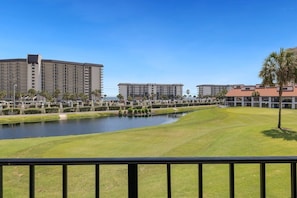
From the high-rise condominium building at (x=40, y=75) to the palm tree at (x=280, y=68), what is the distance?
109966 millimetres

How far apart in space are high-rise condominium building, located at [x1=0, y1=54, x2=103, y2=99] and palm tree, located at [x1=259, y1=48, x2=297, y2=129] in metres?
110

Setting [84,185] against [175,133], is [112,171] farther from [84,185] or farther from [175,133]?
[175,133]

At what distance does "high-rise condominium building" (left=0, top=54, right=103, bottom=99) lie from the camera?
383 feet

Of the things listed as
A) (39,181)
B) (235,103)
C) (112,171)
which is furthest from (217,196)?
(235,103)

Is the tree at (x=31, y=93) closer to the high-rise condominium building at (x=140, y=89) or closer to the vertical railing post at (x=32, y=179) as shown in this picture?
the high-rise condominium building at (x=140, y=89)

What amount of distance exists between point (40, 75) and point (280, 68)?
119 m

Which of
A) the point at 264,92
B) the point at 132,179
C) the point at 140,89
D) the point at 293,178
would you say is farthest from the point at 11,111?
the point at 140,89

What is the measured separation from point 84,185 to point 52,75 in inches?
4975

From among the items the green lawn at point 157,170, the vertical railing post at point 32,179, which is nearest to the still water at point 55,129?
the green lawn at point 157,170

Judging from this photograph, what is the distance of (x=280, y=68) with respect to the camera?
17094 mm

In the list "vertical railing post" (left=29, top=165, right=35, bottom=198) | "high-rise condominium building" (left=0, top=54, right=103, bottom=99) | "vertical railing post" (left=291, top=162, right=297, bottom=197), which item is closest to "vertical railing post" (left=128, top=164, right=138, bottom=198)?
"vertical railing post" (left=29, top=165, right=35, bottom=198)

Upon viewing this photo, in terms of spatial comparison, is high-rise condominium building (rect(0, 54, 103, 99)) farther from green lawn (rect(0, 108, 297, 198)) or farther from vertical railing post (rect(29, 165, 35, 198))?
vertical railing post (rect(29, 165, 35, 198))

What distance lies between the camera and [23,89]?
120062mm

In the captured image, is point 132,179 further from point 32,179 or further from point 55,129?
point 55,129
